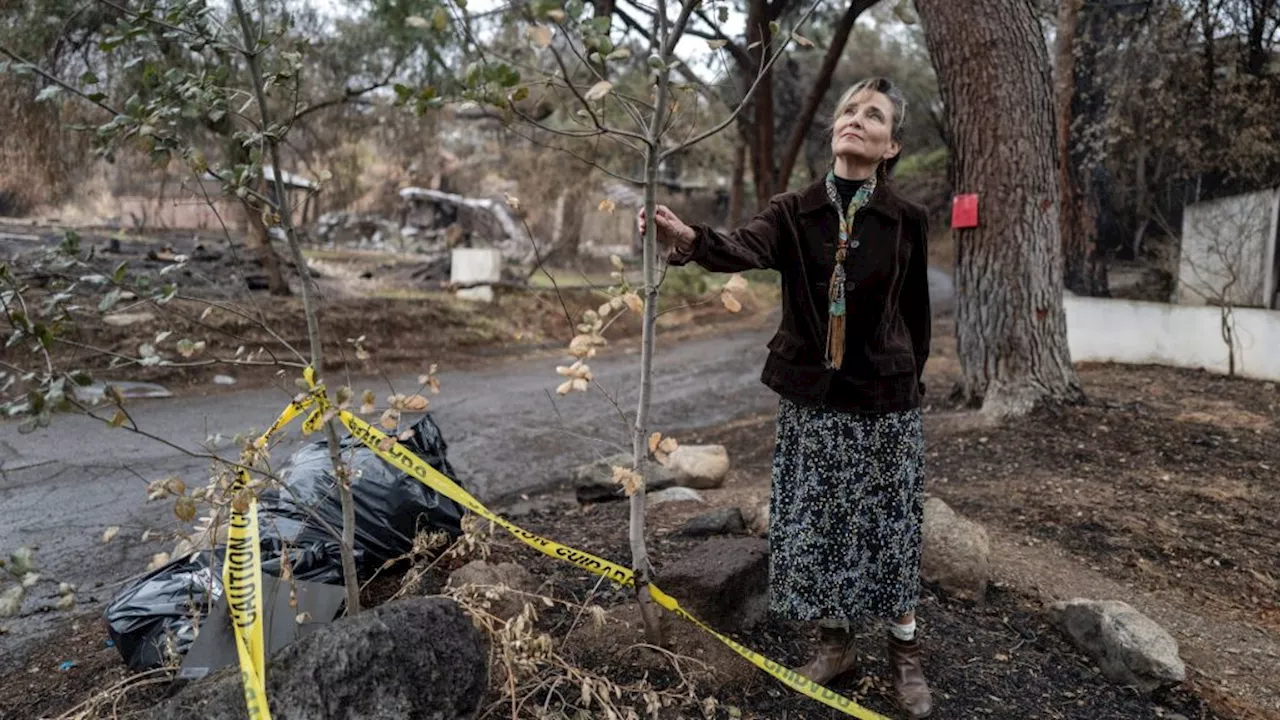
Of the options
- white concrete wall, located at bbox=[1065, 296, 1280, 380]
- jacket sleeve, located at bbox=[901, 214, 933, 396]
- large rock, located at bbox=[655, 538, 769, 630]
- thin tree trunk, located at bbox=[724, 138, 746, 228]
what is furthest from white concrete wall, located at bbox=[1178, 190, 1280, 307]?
thin tree trunk, located at bbox=[724, 138, 746, 228]

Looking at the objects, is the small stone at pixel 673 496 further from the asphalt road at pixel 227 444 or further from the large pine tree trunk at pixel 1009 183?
the large pine tree trunk at pixel 1009 183

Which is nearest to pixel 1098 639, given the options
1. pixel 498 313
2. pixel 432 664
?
pixel 432 664

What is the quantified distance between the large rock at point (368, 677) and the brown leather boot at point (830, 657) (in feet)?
3.39

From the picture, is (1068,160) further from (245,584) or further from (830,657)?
(245,584)

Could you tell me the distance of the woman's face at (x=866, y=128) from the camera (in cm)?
242

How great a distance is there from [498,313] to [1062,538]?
29.6ft

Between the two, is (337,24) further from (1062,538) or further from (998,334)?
(1062,538)

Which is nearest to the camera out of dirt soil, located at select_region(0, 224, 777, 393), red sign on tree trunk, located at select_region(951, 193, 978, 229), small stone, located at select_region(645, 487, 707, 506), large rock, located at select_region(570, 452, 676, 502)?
small stone, located at select_region(645, 487, 707, 506)

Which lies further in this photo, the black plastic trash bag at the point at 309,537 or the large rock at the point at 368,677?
the black plastic trash bag at the point at 309,537

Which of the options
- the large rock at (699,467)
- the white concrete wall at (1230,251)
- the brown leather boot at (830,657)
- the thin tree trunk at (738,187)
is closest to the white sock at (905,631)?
the brown leather boot at (830,657)

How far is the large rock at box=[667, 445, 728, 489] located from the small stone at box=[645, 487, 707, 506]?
0.41 meters

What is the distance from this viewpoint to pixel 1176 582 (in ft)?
11.9

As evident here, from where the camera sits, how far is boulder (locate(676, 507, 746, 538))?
12.0 ft

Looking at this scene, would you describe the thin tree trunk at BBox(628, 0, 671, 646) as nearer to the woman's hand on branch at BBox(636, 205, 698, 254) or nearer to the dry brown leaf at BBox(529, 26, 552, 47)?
the woman's hand on branch at BBox(636, 205, 698, 254)
